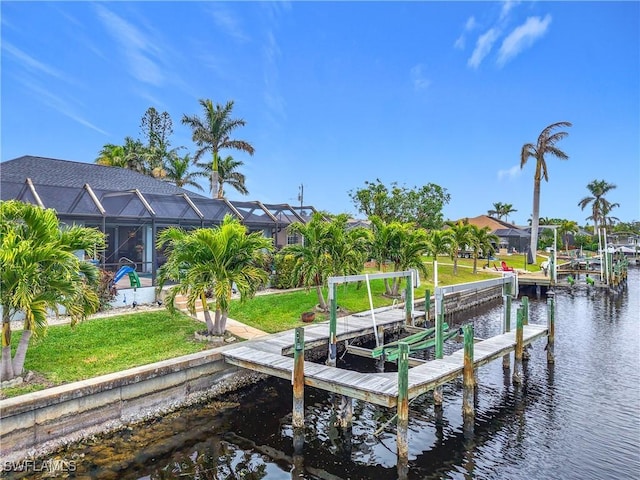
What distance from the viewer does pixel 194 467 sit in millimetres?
7598

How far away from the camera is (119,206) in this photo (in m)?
18.6

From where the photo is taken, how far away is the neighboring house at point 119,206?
16.4 metres

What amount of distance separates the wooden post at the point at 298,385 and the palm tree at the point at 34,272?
4.78 m

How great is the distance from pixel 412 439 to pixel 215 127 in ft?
98.1

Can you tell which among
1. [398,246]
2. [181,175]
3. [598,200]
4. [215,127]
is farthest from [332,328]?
[598,200]

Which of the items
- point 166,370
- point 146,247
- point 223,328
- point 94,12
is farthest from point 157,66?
point 166,370

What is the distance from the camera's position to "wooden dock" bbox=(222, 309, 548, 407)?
8.61 m

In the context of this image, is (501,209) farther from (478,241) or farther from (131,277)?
(131,277)

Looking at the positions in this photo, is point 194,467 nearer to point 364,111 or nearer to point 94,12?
point 94,12

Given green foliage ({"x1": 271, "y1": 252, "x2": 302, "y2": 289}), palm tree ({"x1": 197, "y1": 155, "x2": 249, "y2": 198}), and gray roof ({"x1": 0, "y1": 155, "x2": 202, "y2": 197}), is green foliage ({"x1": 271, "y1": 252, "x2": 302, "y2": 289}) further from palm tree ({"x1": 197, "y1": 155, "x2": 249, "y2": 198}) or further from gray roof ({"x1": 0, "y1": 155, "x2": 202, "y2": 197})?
palm tree ({"x1": 197, "y1": 155, "x2": 249, "y2": 198})

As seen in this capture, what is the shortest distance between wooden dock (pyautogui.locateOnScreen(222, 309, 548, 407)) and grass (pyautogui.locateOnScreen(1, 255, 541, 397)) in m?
1.44

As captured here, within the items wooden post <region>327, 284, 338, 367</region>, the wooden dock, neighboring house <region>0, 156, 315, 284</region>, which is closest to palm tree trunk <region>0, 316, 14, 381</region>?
the wooden dock

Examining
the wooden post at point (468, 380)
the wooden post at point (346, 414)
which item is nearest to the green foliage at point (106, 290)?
the wooden post at point (346, 414)

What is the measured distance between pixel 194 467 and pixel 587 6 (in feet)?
85.0
